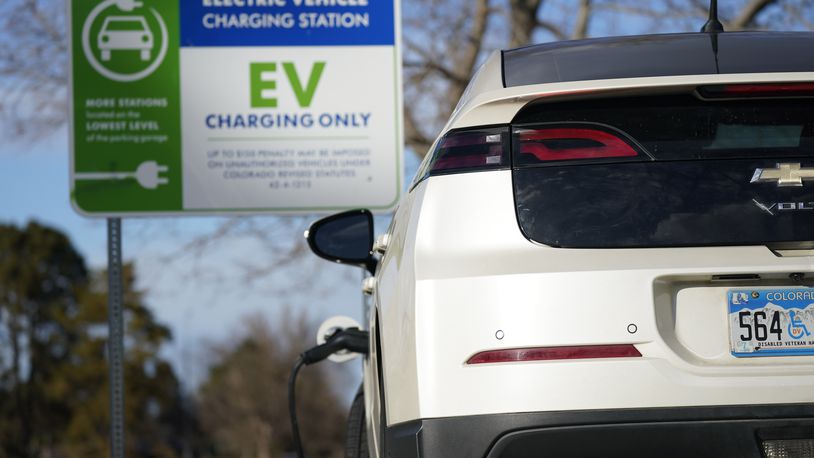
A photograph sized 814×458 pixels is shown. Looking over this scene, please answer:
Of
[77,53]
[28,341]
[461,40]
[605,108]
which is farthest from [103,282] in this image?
[605,108]

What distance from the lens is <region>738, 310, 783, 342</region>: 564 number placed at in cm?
289

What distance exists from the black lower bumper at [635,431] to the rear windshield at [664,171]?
40 cm

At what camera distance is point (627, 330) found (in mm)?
2846

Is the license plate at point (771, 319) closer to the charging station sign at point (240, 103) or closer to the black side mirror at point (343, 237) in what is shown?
the black side mirror at point (343, 237)

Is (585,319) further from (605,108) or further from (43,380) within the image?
(43,380)

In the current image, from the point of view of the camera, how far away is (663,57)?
3.23 meters

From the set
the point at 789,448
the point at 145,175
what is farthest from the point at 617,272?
the point at 145,175

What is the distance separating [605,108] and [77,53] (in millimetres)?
5242

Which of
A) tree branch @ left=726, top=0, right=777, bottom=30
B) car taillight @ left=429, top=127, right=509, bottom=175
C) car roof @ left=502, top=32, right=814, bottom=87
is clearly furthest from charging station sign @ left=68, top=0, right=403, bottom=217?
tree branch @ left=726, top=0, right=777, bottom=30

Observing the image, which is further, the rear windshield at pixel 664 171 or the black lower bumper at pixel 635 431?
the rear windshield at pixel 664 171

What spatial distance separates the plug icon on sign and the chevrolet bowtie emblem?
5.09 meters

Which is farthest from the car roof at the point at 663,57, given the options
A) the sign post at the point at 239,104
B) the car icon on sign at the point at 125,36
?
the car icon on sign at the point at 125,36

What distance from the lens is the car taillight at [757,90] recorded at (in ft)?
9.93

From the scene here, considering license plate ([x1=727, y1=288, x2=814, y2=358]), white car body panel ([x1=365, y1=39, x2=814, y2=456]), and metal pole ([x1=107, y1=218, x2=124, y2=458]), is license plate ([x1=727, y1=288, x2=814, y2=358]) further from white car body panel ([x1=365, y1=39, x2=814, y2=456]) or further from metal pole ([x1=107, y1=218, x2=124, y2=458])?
metal pole ([x1=107, y1=218, x2=124, y2=458])
